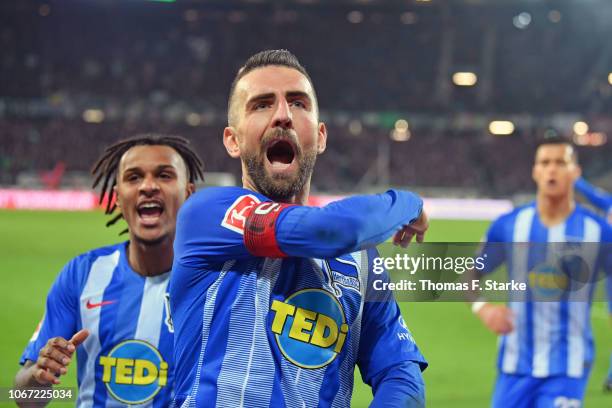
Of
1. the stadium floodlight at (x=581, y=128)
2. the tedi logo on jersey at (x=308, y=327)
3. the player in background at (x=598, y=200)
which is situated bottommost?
the tedi logo on jersey at (x=308, y=327)

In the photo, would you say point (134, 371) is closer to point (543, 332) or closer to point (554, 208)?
point (543, 332)

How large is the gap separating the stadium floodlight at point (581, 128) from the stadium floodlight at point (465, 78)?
17.9 ft

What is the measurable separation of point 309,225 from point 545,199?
3449 mm

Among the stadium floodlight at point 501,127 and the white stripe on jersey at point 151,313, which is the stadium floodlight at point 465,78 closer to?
the stadium floodlight at point 501,127

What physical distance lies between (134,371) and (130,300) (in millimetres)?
325

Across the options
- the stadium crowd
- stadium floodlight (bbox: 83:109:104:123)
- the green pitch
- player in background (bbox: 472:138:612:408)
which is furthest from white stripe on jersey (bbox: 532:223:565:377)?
stadium floodlight (bbox: 83:109:104:123)

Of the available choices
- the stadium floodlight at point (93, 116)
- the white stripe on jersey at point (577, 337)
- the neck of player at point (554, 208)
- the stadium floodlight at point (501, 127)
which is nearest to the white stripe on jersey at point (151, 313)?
the white stripe on jersey at point (577, 337)

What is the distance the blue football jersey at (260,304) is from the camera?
1.80 m

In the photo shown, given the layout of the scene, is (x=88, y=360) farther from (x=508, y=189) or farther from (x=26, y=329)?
(x=508, y=189)

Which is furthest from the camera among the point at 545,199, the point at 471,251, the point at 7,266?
the point at 7,266

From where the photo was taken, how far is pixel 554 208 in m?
4.85

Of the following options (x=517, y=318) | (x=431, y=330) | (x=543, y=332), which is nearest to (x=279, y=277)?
(x=517, y=318)

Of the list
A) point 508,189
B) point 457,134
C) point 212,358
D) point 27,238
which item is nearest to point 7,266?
point 27,238

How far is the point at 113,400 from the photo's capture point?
10.0 feet
